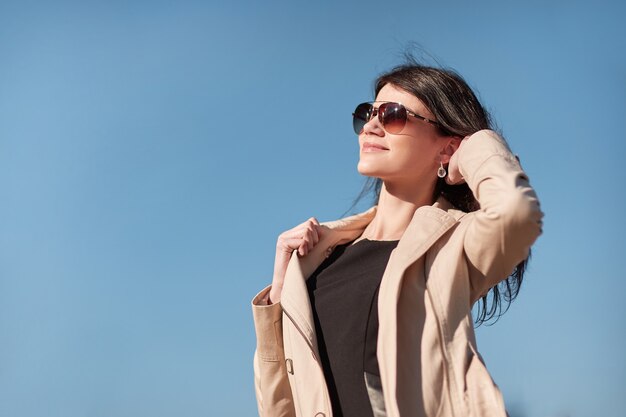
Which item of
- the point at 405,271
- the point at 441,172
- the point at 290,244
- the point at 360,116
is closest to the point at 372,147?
the point at 360,116

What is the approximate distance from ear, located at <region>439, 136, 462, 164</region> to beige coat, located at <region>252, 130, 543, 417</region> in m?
0.44

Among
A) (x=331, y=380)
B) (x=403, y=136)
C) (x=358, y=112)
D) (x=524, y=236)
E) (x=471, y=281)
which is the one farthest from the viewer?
(x=358, y=112)

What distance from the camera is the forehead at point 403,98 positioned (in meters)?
4.39

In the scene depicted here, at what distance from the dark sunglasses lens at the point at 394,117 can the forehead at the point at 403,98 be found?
0.23 ft

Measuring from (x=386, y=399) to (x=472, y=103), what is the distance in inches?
77.9

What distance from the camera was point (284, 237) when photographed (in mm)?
4559

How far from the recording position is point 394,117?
14.3 ft

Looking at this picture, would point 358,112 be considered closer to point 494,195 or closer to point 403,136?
point 403,136

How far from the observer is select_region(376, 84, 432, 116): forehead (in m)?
4.39

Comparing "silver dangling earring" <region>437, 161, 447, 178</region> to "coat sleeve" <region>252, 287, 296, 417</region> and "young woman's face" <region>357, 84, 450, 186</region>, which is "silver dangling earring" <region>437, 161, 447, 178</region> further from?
"coat sleeve" <region>252, 287, 296, 417</region>

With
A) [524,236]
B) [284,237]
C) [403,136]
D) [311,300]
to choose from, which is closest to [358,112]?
[403,136]

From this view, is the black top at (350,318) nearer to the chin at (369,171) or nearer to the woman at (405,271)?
the woman at (405,271)

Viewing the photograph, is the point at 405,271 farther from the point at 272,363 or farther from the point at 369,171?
the point at 272,363

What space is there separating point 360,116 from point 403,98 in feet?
1.05
